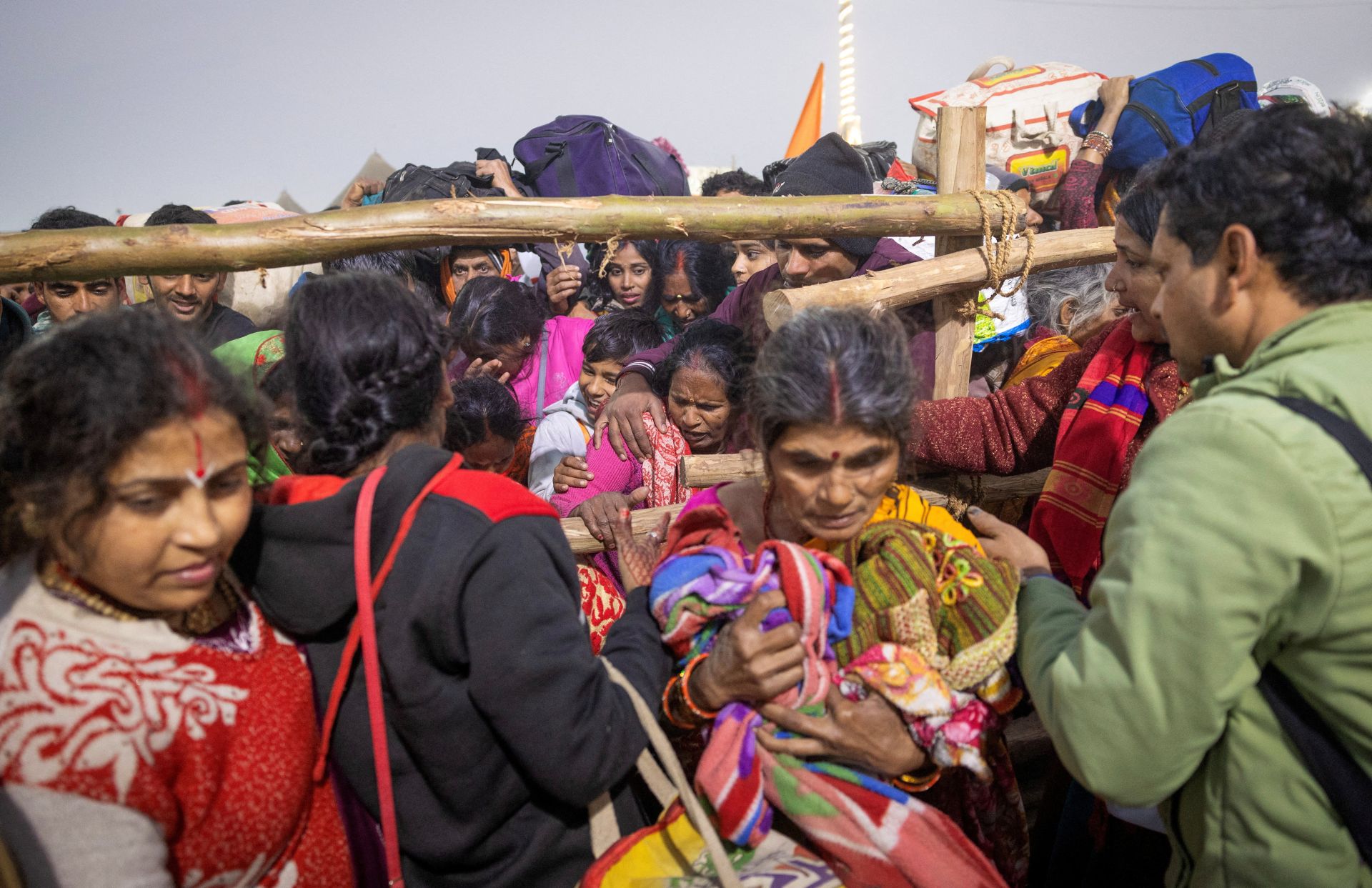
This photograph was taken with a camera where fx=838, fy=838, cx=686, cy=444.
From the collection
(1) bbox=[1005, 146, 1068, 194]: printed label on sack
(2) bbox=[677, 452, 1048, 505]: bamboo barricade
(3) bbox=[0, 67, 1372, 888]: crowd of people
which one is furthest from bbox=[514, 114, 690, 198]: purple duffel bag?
(3) bbox=[0, 67, 1372, 888]: crowd of people

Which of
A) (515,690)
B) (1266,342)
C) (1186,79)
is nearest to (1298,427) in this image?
(1266,342)

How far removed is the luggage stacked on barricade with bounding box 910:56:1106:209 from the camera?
19.1 feet

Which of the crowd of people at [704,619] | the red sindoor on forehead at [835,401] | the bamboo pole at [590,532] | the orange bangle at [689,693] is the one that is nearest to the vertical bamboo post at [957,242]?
the crowd of people at [704,619]

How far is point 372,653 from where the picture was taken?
147cm

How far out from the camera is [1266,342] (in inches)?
55.5

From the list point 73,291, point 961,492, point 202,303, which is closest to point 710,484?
point 961,492

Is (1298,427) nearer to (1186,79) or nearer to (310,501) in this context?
(310,501)

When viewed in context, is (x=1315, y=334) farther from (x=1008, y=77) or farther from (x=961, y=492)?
(x=1008, y=77)

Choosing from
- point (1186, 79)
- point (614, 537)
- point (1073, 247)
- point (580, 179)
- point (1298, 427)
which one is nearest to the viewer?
point (1298, 427)

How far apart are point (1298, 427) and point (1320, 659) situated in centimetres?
37

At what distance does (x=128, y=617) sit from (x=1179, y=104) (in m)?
5.38

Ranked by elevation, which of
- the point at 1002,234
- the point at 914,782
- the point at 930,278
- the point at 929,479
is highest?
the point at 1002,234

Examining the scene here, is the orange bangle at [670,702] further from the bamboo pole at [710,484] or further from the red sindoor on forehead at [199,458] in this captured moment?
the red sindoor on forehead at [199,458]

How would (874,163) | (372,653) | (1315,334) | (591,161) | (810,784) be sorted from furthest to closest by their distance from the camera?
(874,163) < (591,161) < (810,784) < (372,653) < (1315,334)
